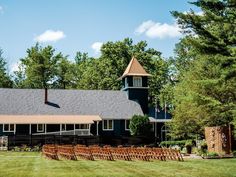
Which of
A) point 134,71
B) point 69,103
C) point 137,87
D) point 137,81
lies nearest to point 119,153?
point 69,103

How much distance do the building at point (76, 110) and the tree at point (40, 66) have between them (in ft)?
73.5

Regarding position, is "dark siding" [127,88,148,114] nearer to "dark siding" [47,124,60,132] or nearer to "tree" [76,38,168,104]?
"dark siding" [47,124,60,132]

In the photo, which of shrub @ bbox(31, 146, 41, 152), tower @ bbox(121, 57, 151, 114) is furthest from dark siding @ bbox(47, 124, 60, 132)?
tower @ bbox(121, 57, 151, 114)

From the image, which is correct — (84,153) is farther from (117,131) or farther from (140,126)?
(117,131)

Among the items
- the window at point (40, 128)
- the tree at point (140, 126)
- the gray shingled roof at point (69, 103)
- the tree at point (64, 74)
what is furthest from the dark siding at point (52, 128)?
the tree at point (64, 74)

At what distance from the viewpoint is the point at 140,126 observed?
Result: 51.8 meters

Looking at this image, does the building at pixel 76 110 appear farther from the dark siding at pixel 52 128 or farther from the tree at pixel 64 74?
the tree at pixel 64 74

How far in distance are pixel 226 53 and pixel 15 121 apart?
28862 millimetres

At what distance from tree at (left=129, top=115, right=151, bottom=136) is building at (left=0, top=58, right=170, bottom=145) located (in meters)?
2.79

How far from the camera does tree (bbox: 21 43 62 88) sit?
258 feet

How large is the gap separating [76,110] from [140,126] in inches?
336

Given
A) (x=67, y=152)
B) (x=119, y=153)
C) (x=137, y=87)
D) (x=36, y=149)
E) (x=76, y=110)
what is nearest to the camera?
(x=67, y=152)

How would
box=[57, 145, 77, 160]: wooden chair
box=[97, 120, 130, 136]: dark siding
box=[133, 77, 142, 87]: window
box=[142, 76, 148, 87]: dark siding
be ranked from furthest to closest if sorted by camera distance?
box=[142, 76, 148, 87]: dark siding, box=[133, 77, 142, 87]: window, box=[97, 120, 130, 136]: dark siding, box=[57, 145, 77, 160]: wooden chair

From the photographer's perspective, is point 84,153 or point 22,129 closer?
point 84,153
